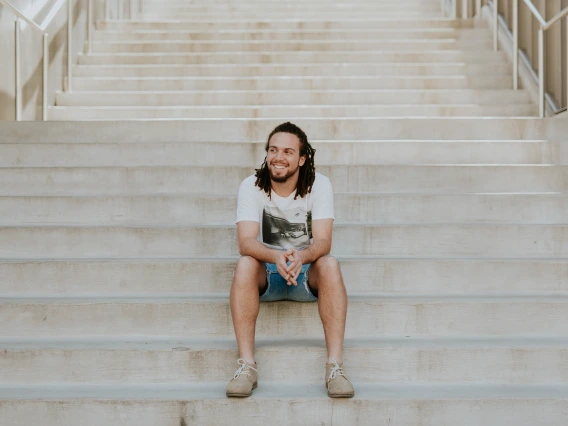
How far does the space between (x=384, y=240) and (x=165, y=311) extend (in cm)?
115

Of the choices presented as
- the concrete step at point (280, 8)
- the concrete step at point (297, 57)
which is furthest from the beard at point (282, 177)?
the concrete step at point (280, 8)

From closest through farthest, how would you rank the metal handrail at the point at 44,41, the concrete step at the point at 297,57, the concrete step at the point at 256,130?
the concrete step at the point at 256,130 → the metal handrail at the point at 44,41 → the concrete step at the point at 297,57

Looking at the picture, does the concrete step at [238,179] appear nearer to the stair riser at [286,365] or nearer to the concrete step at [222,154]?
the concrete step at [222,154]

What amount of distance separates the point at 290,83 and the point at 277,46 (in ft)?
2.70

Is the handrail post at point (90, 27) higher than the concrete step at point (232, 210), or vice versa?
the handrail post at point (90, 27)

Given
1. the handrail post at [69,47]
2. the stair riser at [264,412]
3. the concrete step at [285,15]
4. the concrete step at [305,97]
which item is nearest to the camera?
the stair riser at [264,412]

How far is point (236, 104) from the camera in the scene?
5.62 metres

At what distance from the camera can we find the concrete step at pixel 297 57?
6.30 meters

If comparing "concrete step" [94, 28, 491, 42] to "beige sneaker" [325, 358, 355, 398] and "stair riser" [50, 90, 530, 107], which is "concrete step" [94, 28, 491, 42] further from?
"beige sneaker" [325, 358, 355, 398]

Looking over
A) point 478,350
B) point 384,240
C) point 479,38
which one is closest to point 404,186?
point 384,240

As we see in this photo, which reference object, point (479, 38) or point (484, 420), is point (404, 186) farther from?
point (479, 38)

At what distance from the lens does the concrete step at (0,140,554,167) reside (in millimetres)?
4273

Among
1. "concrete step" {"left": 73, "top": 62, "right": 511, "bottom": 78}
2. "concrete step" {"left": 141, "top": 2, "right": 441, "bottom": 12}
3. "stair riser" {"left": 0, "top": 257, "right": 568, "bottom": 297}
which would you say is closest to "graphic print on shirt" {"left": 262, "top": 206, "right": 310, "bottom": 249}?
"stair riser" {"left": 0, "top": 257, "right": 568, "bottom": 297}

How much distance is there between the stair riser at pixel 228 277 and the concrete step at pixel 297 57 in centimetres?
341
